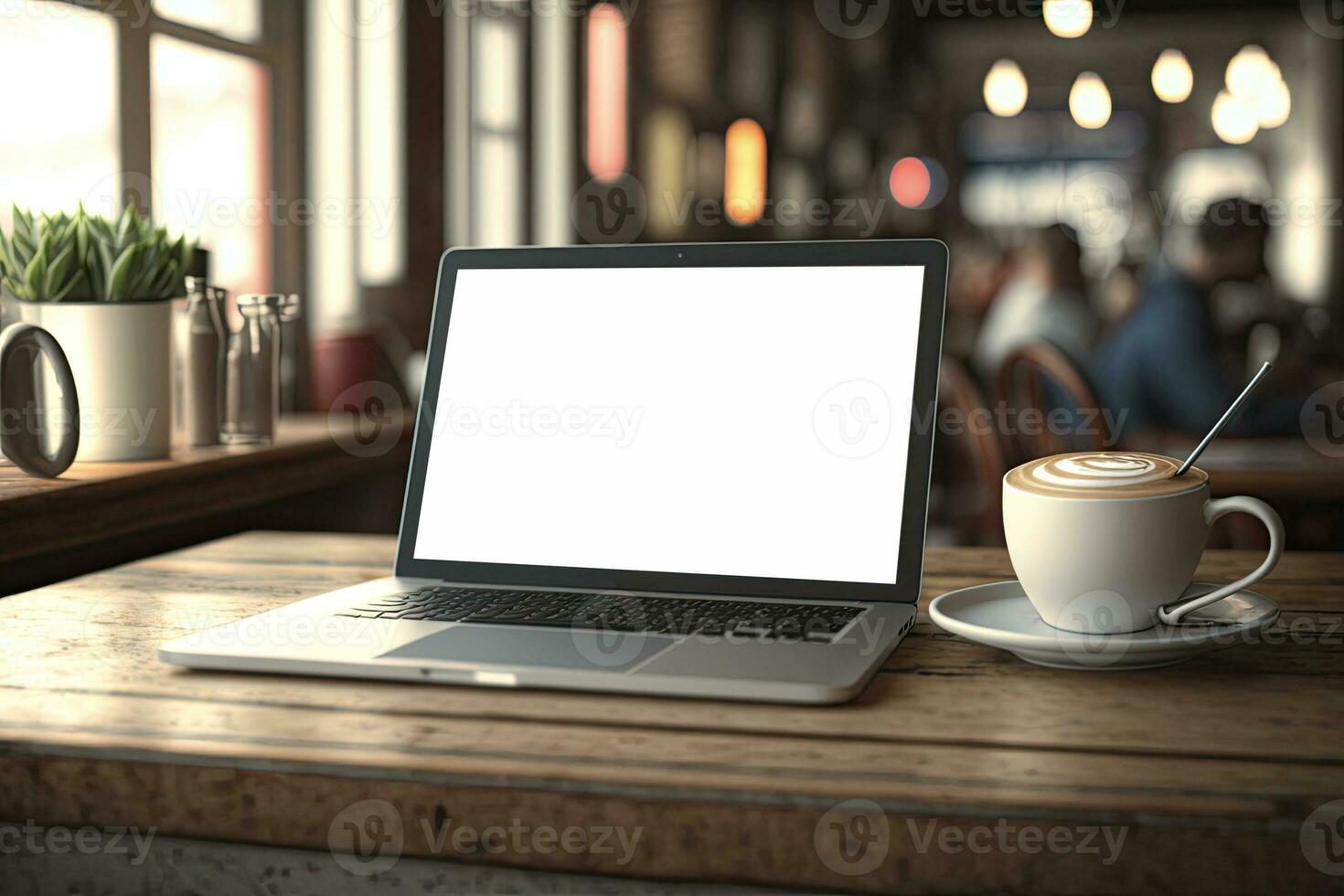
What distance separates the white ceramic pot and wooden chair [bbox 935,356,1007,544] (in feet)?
3.20

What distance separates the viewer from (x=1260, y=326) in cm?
544

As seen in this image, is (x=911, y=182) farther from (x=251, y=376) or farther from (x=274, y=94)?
(x=251, y=376)

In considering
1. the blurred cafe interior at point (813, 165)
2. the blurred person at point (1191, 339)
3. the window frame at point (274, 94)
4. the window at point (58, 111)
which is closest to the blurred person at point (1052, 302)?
the blurred cafe interior at point (813, 165)

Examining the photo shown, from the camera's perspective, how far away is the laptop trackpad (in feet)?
2.14

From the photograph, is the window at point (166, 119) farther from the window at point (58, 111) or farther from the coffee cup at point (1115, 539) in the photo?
the coffee cup at point (1115, 539)

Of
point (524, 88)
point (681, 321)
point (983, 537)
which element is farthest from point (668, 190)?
point (681, 321)

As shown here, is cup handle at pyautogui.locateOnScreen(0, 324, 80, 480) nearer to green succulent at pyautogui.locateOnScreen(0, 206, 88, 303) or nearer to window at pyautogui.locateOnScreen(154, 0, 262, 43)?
green succulent at pyautogui.locateOnScreen(0, 206, 88, 303)

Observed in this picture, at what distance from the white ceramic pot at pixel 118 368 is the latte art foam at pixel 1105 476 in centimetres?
91

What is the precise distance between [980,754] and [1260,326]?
548 centimetres

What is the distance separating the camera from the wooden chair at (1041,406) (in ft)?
6.56

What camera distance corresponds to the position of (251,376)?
5.36ft

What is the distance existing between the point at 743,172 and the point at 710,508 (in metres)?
5.11

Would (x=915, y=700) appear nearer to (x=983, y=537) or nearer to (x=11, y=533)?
(x=11, y=533)

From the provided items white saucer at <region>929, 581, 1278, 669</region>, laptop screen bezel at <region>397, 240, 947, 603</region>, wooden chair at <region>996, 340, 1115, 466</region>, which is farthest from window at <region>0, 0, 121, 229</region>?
white saucer at <region>929, 581, 1278, 669</region>
